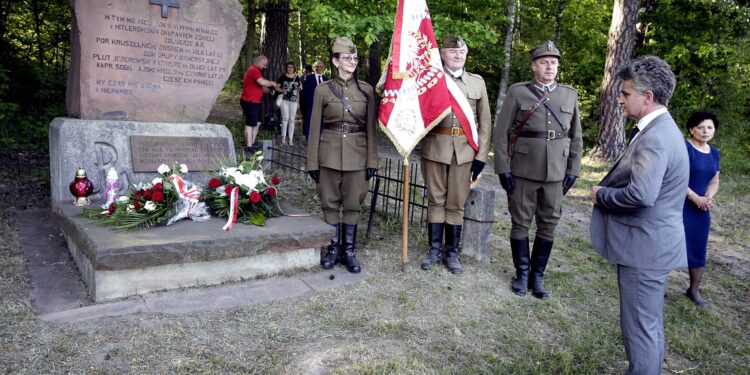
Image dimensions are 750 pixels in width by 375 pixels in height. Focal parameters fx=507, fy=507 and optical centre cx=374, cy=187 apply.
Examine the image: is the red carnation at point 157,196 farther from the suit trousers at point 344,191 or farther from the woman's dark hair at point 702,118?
the woman's dark hair at point 702,118

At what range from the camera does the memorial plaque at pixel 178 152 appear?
473cm

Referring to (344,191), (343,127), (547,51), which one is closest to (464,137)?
(547,51)

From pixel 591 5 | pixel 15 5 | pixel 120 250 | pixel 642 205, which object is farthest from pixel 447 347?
pixel 591 5

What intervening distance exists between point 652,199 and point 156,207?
3382mm

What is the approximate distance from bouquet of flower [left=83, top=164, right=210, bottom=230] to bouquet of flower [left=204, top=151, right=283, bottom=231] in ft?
0.51

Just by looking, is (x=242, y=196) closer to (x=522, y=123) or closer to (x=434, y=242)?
(x=434, y=242)

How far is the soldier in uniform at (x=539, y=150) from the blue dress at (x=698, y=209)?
1.02 m

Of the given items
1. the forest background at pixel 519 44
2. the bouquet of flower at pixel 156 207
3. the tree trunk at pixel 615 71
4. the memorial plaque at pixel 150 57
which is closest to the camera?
the bouquet of flower at pixel 156 207

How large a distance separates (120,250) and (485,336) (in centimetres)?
243

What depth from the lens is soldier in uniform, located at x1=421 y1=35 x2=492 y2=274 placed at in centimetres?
423

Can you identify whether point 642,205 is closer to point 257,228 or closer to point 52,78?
point 257,228

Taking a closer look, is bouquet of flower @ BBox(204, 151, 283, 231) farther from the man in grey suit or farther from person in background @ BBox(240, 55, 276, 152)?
person in background @ BBox(240, 55, 276, 152)

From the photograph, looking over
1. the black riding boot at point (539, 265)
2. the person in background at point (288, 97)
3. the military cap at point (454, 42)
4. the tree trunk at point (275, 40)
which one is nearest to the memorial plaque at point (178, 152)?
the military cap at point (454, 42)

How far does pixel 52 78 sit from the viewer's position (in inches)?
367
